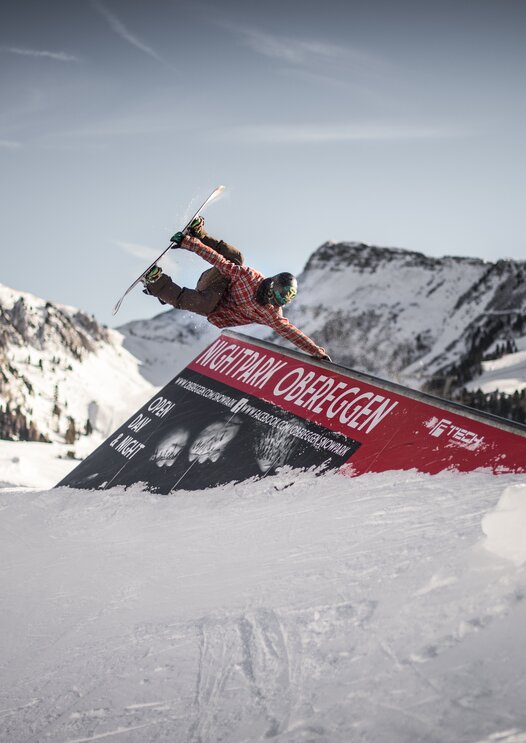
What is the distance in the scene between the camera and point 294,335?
31.8 feet

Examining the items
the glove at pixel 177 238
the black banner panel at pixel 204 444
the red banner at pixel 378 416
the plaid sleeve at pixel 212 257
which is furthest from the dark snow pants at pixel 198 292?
the black banner panel at pixel 204 444

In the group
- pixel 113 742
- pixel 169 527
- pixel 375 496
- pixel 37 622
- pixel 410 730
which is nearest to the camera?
pixel 410 730

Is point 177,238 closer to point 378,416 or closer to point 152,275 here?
point 152,275

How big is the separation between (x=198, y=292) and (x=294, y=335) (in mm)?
1710

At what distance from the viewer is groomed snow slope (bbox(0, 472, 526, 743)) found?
136 inches

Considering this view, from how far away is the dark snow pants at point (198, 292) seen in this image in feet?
32.4

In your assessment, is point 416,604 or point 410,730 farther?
point 416,604

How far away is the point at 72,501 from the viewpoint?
30.3ft

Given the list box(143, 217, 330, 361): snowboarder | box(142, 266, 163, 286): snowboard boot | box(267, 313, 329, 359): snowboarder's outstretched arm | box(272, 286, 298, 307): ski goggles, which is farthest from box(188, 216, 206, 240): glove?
box(267, 313, 329, 359): snowboarder's outstretched arm

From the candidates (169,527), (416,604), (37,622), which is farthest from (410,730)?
(169,527)

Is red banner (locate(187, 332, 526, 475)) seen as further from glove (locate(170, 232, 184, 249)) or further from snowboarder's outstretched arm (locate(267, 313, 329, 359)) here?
glove (locate(170, 232, 184, 249))

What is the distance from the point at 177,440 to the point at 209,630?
534 cm

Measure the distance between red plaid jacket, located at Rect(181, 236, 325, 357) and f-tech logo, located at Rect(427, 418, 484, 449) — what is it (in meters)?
2.69

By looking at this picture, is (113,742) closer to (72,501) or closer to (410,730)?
(410,730)
